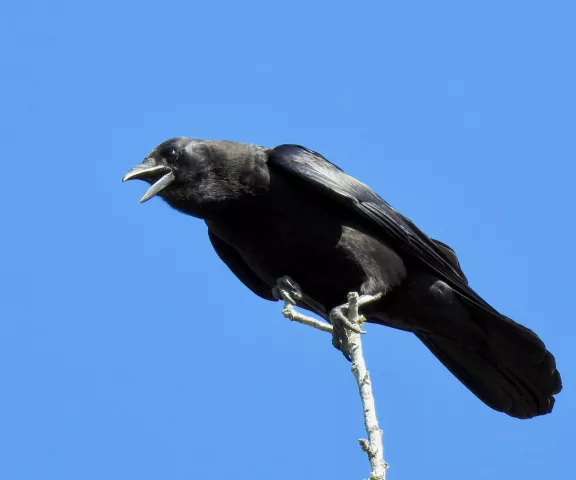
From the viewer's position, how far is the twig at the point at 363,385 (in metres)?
5.13

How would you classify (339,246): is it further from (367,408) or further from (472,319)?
(367,408)

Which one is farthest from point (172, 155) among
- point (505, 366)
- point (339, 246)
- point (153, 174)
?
point (505, 366)

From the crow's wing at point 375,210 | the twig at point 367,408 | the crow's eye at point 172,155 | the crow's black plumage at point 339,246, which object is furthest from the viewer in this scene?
the crow's eye at point 172,155

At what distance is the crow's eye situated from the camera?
8156mm

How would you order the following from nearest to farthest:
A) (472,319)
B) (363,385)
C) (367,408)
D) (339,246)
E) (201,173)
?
(367,408)
(363,385)
(339,246)
(201,173)
(472,319)

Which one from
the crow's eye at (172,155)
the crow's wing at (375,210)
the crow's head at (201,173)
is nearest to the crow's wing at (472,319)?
the crow's wing at (375,210)

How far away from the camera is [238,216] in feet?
25.8

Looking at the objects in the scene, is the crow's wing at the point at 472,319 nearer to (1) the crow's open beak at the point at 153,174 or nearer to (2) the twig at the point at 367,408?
(1) the crow's open beak at the point at 153,174

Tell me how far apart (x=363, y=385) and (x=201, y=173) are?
110 inches

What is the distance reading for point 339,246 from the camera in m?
7.75

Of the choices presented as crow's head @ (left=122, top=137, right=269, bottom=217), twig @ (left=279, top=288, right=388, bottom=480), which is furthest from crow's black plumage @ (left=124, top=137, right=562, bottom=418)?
twig @ (left=279, top=288, right=388, bottom=480)

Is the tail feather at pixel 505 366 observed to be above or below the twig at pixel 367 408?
above

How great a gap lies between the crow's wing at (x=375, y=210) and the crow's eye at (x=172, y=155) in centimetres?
70

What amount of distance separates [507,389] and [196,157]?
3.00 m
